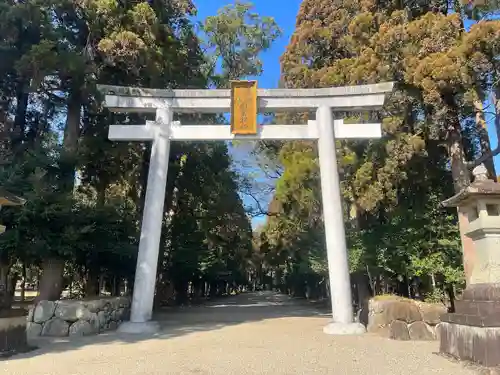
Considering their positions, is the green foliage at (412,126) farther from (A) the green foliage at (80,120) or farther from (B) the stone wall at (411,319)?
(A) the green foliage at (80,120)

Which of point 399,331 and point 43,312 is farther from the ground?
point 43,312

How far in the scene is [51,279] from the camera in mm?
11555

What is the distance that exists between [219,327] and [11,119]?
28.2 ft

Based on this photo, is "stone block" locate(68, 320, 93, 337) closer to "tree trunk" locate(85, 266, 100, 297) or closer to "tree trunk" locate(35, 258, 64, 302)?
"tree trunk" locate(35, 258, 64, 302)

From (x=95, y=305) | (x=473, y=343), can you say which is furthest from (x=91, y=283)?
(x=473, y=343)

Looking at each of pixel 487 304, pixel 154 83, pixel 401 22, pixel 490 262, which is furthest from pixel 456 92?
pixel 154 83

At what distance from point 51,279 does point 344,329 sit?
7.58 meters

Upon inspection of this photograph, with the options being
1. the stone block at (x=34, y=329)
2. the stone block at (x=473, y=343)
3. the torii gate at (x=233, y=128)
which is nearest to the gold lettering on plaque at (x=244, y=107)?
the torii gate at (x=233, y=128)

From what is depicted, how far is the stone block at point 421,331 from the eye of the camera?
332 inches

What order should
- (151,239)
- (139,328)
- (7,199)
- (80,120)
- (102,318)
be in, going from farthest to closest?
1. (80,120)
2. (151,239)
3. (102,318)
4. (139,328)
5. (7,199)

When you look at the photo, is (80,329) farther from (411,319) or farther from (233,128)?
(411,319)

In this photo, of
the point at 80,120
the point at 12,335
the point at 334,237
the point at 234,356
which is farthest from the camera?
the point at 80,120

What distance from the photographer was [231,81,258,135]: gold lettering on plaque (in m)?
11.0

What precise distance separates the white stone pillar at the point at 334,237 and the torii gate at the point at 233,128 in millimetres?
24
